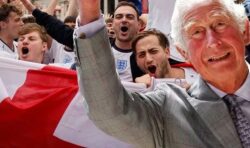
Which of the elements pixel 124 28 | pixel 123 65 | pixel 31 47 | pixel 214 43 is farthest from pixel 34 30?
pixel 214 43

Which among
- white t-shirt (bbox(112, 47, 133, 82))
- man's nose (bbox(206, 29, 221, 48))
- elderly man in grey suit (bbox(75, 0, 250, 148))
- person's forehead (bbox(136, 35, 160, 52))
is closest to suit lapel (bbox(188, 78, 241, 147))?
elderly man in grey suit (bbox(75, 0, 250, 148))

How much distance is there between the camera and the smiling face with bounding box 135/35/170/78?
3029 mm

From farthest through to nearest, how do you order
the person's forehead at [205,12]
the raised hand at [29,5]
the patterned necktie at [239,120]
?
1. the raised hand at [29,5]
2. the person's forehead at [205,12]
3. the patterned necktie at [239,120]

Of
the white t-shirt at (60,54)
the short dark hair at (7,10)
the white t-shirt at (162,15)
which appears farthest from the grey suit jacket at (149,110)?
the short dark hair at (7,10)

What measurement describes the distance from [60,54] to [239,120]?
10.5 feet

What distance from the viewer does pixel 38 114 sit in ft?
8.33

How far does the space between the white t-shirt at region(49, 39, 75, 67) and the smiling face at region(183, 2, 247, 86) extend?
2.62m

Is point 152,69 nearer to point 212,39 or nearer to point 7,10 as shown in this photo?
point 212,39

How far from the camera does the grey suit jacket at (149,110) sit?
1.42 meters

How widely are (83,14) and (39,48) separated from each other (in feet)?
7.81

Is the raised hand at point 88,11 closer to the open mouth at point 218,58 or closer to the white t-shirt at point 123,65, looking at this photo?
the open mouth at point 218,58

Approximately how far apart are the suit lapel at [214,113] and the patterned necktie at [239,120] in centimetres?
2

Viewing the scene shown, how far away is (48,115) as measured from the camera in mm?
2535

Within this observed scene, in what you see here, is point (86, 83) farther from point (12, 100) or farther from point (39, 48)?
point (39, 48)
